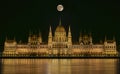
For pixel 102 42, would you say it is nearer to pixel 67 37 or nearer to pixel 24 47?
pixel 67 37

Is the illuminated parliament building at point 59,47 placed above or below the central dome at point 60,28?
below

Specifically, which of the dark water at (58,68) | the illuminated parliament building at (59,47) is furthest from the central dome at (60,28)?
the dark water at (58,68)

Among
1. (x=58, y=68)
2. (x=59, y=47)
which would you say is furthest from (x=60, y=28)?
(x=58, y=68)

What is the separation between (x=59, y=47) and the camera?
12119 cm

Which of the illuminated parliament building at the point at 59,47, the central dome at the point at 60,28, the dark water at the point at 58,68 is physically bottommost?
the dark water at the point at 58,68

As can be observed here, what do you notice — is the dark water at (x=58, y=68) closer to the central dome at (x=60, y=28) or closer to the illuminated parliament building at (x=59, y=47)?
the illuminated parliament building at (x=59, y=47)

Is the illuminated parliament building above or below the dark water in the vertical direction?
above

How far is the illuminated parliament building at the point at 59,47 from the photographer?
119500 mm

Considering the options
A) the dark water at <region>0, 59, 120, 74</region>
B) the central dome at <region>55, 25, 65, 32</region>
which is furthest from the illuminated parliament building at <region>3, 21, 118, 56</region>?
the dark water at <region>0, 59, 120, 74</region>

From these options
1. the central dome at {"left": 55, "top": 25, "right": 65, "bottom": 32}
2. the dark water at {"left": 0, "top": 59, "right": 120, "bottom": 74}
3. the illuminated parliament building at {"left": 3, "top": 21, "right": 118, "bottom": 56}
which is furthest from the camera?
the central dome at {"left": 55, "top": 25, "right": 65, "bottom": 32}

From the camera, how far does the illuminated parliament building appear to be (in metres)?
120

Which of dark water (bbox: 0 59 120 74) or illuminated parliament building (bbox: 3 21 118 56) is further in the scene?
illuminated parliament building (bbox: 3 21 118 56)

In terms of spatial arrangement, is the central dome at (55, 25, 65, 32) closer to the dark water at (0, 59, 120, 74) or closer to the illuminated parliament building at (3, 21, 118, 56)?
the illuminated parliament building at (3, 21, 118, 56)

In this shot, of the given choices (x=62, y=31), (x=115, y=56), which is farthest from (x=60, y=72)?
(x=62, y=31)
